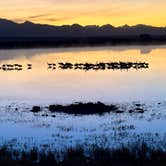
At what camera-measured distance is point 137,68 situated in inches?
1892

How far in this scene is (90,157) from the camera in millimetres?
12578

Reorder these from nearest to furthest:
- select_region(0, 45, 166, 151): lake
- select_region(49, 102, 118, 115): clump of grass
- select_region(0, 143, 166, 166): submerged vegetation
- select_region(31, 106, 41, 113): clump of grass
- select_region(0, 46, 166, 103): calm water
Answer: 1. select_region(0, 143, 166, 166): submerged vegetation
2. select_region(0, 45, 166, 151): lake
3. select_region(49, 102, 118, 115): clump of grass
4. select_region(31, 106, 41, 113): clump of grass
5. select_region(0, 46, 166, 103): calm water

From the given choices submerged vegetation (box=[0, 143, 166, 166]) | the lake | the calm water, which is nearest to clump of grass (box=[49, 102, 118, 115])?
the lake

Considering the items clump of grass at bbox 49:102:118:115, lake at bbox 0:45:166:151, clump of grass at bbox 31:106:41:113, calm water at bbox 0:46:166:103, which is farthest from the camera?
calm water at bbox 0:46:166:103

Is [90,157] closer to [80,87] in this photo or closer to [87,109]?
[87,109]

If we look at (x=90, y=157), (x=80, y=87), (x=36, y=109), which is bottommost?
(x=80, y=87)

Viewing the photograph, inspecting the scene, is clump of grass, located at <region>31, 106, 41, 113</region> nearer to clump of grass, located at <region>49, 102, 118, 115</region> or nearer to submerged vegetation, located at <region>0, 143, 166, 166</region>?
clump of grass, located at <region>49, 102, 118, 115</region>

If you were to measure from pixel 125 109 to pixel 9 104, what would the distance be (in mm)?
6158

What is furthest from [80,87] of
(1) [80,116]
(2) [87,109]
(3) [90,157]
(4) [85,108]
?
(3) [90,157]

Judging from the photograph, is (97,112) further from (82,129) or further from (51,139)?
(51,139)

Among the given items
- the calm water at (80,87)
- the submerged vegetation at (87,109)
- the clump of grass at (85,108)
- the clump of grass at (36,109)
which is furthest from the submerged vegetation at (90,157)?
the calm water at (80,87)

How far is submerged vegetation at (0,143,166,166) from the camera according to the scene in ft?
38.7

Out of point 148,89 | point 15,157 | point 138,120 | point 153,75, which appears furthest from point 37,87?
point 15,157

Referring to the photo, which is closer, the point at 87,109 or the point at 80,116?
the point at 80,116
